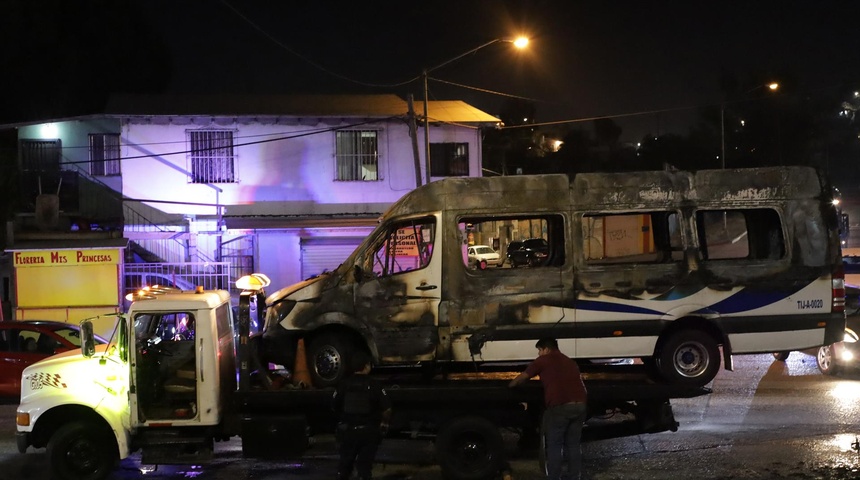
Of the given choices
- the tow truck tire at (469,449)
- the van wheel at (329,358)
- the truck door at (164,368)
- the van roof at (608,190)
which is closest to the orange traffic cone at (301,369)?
the van wheel at (329,358)

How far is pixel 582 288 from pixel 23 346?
9779 millimetres

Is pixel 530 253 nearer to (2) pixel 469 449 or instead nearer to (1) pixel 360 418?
(2) pixel 469 449

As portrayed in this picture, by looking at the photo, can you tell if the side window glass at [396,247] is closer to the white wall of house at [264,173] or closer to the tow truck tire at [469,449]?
the tow truck tire at [469,449]

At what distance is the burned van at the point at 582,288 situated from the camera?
27.2 feet

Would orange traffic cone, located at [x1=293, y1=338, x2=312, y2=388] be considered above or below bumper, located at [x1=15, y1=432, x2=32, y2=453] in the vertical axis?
above

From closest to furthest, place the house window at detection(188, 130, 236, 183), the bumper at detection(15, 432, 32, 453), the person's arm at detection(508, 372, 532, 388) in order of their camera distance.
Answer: the person's arm at detection(508, 372, 532, 388) → the bumper at detection(15, 432, 32, 453) → the house window at detection(188, 130, 236, 183)

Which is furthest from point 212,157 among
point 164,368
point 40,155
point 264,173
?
point 164,368

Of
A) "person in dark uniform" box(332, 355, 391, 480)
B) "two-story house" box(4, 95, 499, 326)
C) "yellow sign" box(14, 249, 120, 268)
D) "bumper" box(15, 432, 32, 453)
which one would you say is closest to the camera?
"person in dark uniform" box(332, 355, 391, 480)

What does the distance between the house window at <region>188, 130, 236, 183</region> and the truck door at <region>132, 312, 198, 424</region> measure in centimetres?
1583

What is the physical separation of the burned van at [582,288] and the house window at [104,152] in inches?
669

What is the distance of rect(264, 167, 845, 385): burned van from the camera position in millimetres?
8289

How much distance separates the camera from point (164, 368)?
8.02m

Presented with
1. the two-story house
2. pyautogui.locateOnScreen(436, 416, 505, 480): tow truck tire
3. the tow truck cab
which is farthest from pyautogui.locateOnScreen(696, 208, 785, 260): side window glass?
the two-story house

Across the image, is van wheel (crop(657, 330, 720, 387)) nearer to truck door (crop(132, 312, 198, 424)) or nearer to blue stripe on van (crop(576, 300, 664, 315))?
blue stripe on van (crop(576, 300, 664, 315))
